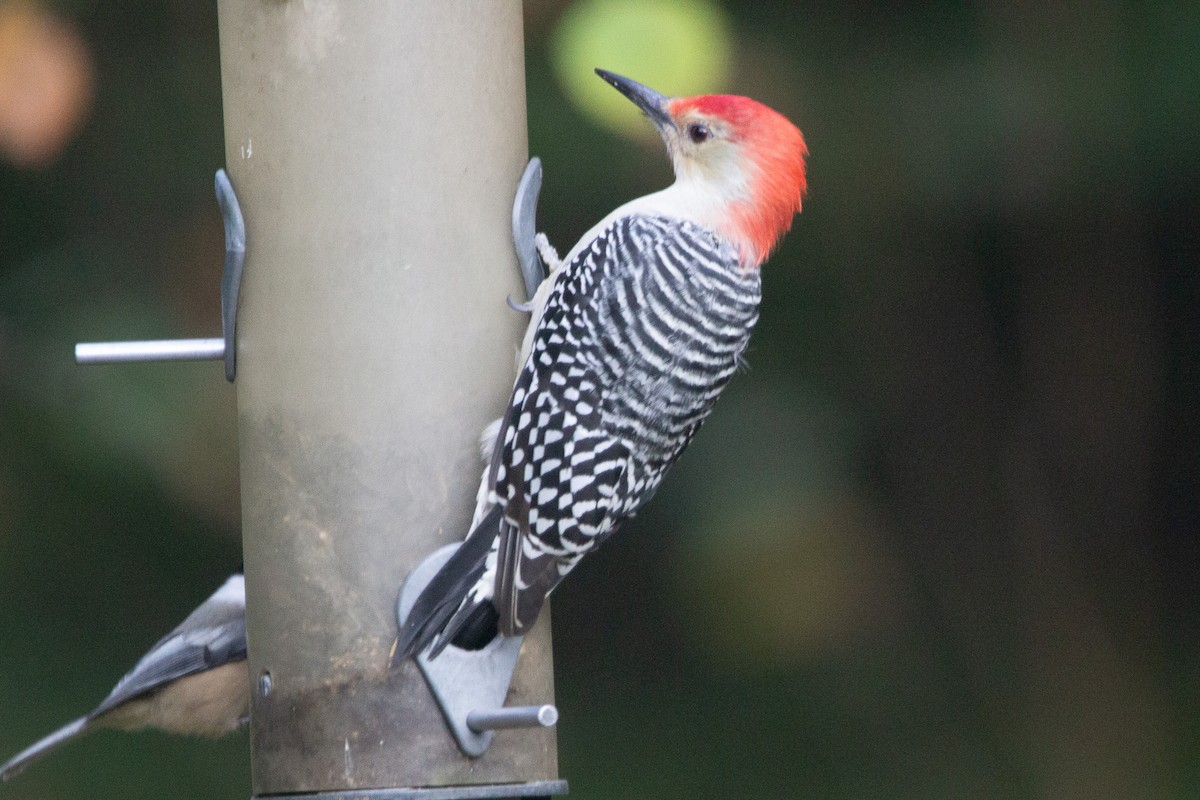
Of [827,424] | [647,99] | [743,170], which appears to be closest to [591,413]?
[743,170]

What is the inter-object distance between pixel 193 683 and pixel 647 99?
1.53m

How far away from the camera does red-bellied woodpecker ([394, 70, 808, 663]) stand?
2775 millimetres

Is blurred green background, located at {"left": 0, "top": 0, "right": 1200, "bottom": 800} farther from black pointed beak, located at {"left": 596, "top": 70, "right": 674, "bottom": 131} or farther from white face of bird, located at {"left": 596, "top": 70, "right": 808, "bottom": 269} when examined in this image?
white face of bird, located at {"left": 596, "top": 70, "right": 808, "bottom": 269}

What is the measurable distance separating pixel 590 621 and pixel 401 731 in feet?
7.23

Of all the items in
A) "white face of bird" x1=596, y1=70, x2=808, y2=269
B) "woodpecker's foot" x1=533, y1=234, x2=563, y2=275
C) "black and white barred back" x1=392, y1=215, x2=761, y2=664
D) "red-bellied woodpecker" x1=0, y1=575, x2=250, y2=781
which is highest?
"white face of bird" x1=596, y1=70, x2=808, y2=269

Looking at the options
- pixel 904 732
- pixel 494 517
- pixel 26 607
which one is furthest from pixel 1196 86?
pixel 26 607

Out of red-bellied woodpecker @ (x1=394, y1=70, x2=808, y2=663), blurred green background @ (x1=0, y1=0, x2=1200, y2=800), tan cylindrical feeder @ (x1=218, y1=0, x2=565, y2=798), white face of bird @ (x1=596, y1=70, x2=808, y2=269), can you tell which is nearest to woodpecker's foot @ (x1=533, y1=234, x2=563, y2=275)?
red-bellied woodpecker @ (x1=394, y1=70, x2=808, y2=663)

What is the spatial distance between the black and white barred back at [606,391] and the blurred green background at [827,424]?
3.73ft

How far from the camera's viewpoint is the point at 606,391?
2.90m

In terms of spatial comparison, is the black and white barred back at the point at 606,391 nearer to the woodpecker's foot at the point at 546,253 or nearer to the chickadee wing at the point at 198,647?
the woodpecker's foot at the point at 546,253

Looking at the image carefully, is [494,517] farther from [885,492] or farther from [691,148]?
[885,492]

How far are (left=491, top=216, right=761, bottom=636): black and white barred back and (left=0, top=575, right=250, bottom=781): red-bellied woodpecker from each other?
934 millimetres

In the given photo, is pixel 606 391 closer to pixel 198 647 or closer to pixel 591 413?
pixel 591 413

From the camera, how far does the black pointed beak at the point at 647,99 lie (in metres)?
3.41
